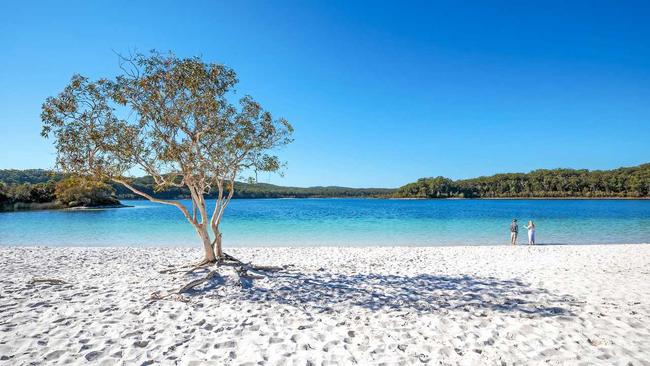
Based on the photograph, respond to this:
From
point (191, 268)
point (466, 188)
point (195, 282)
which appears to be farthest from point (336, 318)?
point (466, 188)

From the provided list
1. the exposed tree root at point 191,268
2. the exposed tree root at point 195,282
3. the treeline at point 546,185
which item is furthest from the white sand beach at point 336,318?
the treeline at point 546,185

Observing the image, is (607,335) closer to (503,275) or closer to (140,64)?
(503,275)

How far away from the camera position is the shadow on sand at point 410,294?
7.50 m

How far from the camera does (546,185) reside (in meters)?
143

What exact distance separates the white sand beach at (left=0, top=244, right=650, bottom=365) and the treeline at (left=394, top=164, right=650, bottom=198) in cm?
15201

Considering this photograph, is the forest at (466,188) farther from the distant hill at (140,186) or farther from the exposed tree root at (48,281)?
the exposed tree root at (48,281)

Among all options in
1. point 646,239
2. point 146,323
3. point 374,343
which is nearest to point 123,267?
point 146,323

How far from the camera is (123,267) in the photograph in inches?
486

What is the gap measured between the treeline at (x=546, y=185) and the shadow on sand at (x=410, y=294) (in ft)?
508

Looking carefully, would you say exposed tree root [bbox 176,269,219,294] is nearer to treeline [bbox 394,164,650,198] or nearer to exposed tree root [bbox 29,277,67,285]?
exposed tree root [bbox 29,277,67,285]

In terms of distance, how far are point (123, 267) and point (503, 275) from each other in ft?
44.9

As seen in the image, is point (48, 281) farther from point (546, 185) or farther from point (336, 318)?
point (546, 185)

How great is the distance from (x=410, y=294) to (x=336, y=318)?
106 inches

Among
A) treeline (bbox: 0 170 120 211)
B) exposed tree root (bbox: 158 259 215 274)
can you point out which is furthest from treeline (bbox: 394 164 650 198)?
exposed tree root (bbox: 158 259 215 274)
